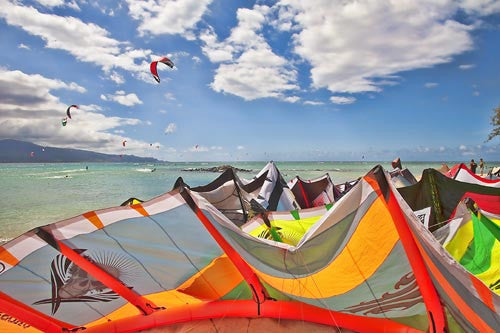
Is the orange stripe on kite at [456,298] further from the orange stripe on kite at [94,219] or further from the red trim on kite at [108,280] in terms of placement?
the red trim on kite at [108,280]

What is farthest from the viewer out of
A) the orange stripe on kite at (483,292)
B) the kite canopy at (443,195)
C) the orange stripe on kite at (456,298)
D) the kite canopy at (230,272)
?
the kite canopy at (443,195)

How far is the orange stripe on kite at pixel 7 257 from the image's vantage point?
2.99 metres

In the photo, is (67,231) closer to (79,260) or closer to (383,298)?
(79,260)

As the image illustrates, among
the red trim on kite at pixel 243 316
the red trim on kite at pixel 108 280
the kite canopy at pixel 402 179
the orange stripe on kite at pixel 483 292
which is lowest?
the red trim on kite at pixel 243 316

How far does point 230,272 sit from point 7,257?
2.29 meters

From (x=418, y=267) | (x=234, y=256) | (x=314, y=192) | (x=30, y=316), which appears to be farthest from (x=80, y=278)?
(x=314, y=192)

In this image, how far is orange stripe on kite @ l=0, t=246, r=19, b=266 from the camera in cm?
299

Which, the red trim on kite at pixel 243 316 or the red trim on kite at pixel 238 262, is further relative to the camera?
the red trim on kite at pixel 243 316

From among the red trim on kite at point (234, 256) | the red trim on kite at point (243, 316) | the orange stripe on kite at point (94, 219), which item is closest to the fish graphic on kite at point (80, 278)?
the orange stripe on kite at point (94, 219)

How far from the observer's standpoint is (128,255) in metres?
3.56

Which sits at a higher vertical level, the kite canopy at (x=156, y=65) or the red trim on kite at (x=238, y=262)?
the kite canopy at (x=156, y=65)

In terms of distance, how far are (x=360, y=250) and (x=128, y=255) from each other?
2438 millimetres

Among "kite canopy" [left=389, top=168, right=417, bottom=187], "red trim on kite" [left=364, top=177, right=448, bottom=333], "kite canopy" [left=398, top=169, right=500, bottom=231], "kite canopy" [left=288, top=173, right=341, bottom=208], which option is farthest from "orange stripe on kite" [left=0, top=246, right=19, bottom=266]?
"kite canopy" [left=389, top=168, right=417, bottom=187]

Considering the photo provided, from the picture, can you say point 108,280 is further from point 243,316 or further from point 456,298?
point 456,298
